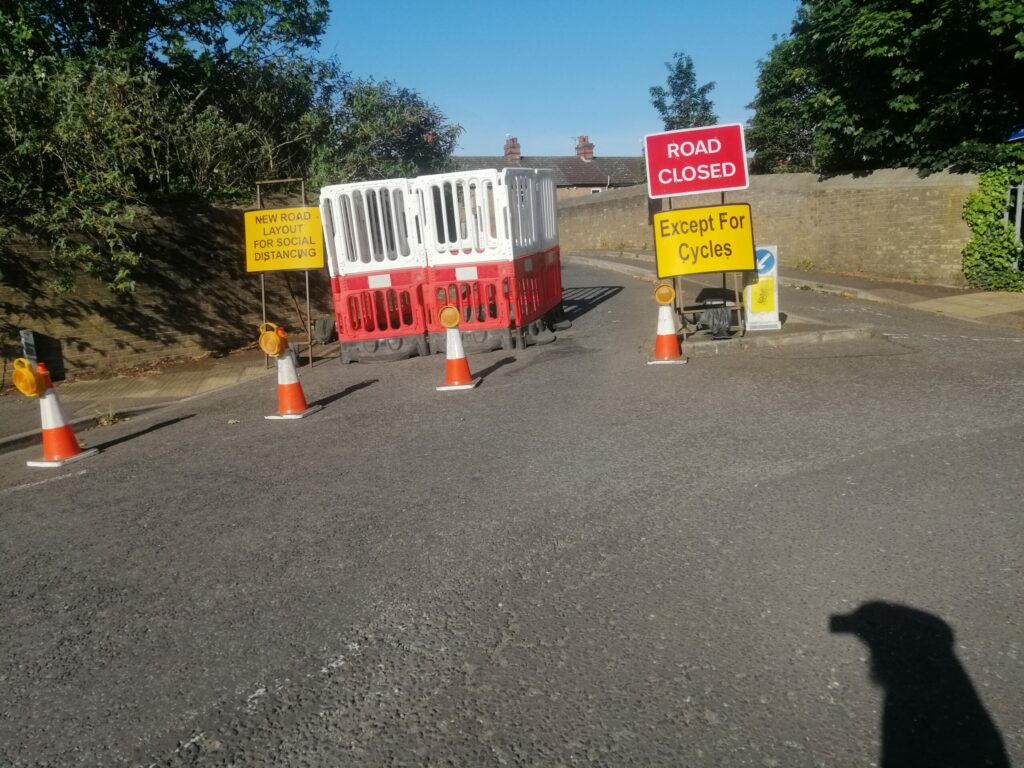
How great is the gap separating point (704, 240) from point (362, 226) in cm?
474

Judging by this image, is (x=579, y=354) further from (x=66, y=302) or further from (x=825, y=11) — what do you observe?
(x=825, y=11)

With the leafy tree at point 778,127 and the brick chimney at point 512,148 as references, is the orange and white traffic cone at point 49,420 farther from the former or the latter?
the brick chimney at point 512,148

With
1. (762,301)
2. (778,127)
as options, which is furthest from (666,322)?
(778,127)

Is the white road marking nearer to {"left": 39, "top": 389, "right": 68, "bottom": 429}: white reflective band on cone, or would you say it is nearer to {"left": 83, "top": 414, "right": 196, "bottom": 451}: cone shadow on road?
{"left": 39, "top": 389, "right": 68, "bottom": 429}: white reflective band on cone

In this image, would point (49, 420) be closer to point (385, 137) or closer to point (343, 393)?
point (343, 393)

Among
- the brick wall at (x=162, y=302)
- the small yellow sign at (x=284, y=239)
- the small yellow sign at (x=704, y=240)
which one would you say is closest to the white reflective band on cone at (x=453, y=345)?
the small yellow sign at (x=704, y=240)

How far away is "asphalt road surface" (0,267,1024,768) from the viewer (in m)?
2.58

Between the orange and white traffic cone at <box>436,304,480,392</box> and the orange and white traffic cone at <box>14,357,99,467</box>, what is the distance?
11.7ft

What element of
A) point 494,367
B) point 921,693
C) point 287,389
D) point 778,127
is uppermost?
point 778,127

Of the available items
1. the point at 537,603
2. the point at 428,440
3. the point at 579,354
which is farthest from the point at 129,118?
the point at 537,603

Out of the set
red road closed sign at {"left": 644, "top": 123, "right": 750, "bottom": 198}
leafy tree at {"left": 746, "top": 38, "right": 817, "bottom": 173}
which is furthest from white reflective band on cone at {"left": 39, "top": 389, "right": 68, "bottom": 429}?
leafy tree at {"left": 746, "top": 38, "right": 817, "bottom": 173}

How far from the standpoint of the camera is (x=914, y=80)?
14.7 metres

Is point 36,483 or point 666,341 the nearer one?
point 36,483

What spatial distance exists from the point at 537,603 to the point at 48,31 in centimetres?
1454
